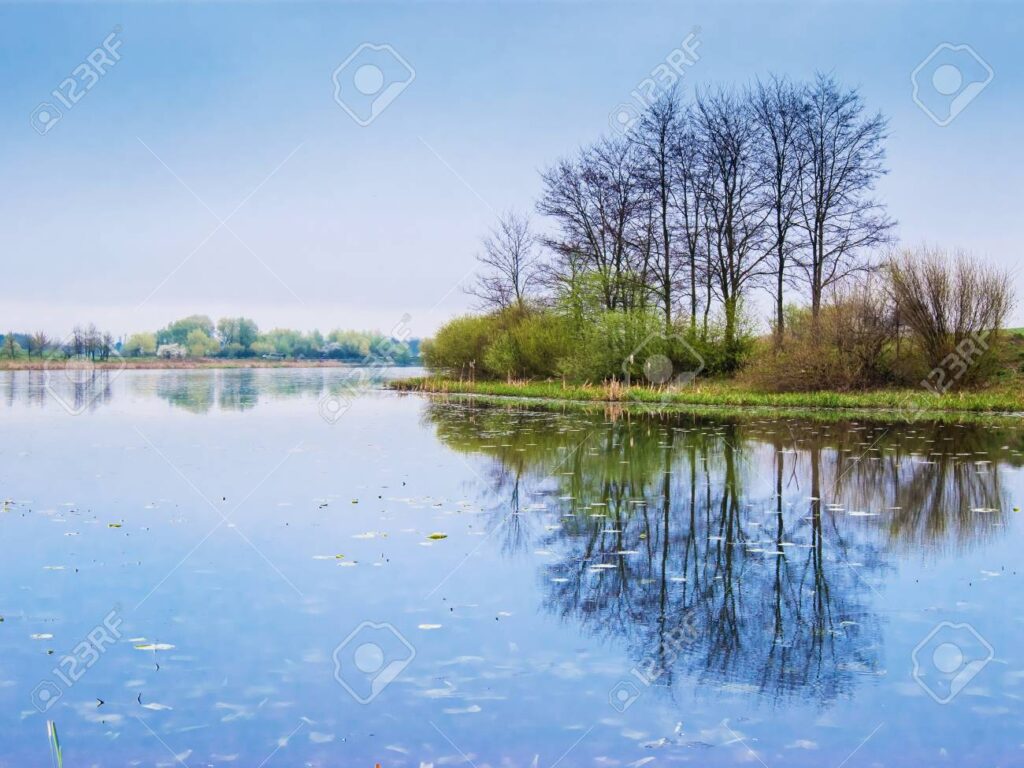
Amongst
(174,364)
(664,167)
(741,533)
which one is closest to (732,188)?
(664,167)

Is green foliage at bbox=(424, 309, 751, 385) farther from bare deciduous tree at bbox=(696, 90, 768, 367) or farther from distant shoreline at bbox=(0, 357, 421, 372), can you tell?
distant shoreline at bbox=(0, 357, 421, 372)

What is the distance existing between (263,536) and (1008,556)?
296 inches

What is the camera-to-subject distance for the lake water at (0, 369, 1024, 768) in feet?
16.1

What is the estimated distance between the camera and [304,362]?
5477 inches

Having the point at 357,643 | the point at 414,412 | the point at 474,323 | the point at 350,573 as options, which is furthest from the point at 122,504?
the point at 474,323

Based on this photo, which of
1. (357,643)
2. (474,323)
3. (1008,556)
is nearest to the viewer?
(357,643)

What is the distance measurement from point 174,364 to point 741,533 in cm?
12298

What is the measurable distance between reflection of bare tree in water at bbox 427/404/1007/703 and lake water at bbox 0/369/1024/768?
0.04 m

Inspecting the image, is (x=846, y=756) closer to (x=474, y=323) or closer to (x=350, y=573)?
(x=350, y=573)

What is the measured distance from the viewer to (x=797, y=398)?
29.2 metres

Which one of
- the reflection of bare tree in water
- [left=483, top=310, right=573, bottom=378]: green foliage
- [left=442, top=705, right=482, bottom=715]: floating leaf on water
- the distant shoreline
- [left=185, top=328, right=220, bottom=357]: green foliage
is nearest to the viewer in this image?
[left=442, top=705, right=482, bottom=715]: floating leaf on water

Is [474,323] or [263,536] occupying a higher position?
[474,323]

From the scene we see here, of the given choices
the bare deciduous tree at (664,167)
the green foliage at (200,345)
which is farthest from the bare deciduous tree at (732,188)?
the green foliage at (200,345)

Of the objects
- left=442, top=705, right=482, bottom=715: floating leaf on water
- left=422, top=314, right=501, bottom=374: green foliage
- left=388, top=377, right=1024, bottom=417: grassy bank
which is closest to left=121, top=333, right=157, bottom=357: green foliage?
left=422, top=314, right=501, bottom=374: green foliage
